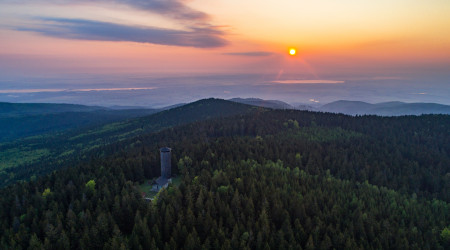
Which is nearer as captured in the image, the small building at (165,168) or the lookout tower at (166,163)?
the small building at (165,168)

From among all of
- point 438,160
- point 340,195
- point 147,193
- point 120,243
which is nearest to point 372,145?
point 438,160

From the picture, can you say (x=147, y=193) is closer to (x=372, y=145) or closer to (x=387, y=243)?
(x=387, y=243)

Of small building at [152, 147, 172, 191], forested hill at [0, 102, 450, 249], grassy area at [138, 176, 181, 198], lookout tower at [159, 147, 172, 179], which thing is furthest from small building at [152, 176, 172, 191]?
forested hill at [0, 102, 450, 249]

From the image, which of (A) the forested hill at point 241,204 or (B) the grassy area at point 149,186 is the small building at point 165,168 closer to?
(B) the grassy area at point 149,186

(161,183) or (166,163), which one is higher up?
(166,163)

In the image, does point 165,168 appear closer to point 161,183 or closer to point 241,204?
point 161,183

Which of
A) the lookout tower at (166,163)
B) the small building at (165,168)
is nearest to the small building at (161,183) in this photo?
the small building at (165,168)

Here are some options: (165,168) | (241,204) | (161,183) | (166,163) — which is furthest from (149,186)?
(241,204)

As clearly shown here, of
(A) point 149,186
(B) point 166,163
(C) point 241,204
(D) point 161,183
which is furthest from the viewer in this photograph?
(A) point 149,186
